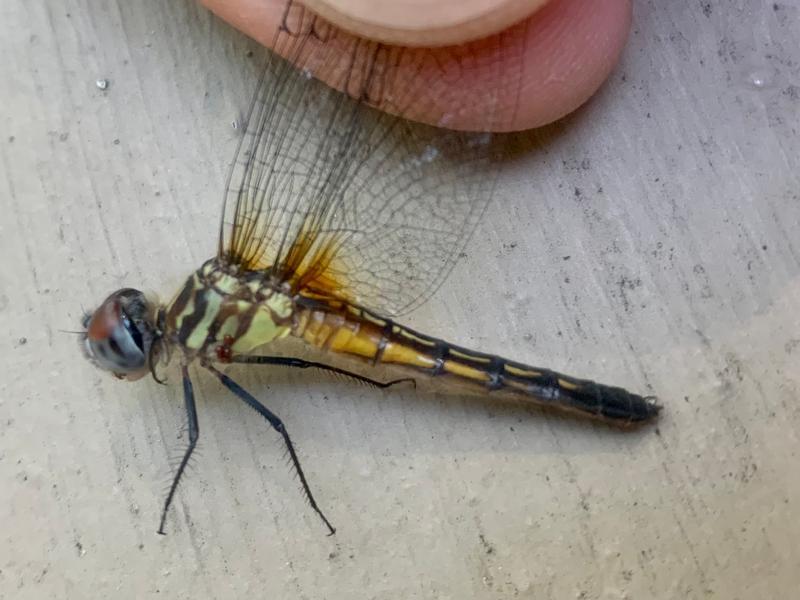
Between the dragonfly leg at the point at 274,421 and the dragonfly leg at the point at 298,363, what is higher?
the dragonfly leg at the point at 298,363

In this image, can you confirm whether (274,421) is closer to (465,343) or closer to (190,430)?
(190,430)

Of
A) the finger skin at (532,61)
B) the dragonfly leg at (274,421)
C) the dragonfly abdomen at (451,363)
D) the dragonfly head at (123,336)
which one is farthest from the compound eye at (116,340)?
the finger skin at (532,61)

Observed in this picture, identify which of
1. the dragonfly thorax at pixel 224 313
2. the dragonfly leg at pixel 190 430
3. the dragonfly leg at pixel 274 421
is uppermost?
the dragonfly thorax at pixel 224 313

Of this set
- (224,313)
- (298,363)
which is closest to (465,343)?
(298,363)

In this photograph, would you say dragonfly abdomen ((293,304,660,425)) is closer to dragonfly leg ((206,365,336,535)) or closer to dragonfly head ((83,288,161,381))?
dragonfly leg ((206,365,336,535))

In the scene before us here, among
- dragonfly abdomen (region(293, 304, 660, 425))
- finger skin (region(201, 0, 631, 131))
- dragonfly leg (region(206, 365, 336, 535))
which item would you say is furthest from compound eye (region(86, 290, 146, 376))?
finger skin (region(201, 0, 631, 131))

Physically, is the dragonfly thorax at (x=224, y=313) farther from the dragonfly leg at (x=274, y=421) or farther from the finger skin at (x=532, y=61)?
the finger skin at (x=532, y=61)
